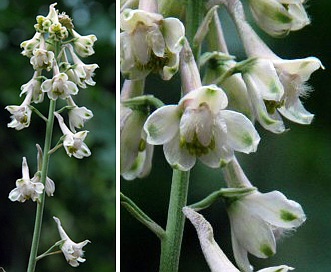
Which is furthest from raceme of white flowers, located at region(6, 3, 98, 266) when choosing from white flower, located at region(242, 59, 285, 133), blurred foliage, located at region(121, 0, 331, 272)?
blurred foliage, located at region(121, 0, 331, 272)

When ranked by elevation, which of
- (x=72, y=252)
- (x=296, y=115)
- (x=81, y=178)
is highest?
(x=296, y=115)

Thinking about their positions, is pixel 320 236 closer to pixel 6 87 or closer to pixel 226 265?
pixel 6 87

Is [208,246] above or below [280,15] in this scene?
below

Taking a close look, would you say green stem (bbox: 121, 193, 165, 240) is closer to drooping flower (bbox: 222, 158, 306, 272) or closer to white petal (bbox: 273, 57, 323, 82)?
drooping flower (bbox: 222, 158, 306, 272)

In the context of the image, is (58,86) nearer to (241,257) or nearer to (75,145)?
(75,145)

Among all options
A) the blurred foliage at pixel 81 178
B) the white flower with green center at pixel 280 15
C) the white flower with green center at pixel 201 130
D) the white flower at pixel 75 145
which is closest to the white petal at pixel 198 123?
the white flower with green center at pixel 201 130

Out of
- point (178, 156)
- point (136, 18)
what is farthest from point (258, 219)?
point (136, 18)
